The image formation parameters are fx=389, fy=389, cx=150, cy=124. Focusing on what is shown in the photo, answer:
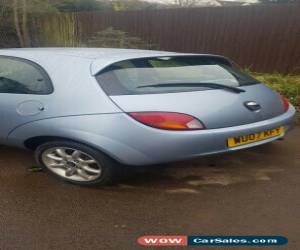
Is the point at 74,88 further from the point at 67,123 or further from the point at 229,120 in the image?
the point at 229,120

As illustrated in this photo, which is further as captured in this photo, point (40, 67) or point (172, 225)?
point (40, 67)

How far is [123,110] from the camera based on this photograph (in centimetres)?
320

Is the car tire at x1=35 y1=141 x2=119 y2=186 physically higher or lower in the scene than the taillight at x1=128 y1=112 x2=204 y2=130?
lower

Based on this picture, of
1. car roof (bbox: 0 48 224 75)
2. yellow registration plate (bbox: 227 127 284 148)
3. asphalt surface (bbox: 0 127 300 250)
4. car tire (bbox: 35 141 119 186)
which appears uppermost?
car roof (bbox: 0 48 224 75)

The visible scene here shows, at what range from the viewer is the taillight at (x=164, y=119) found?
317 cm

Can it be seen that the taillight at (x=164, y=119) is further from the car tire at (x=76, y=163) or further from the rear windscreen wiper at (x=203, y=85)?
the car tire at (x=76, y=163)

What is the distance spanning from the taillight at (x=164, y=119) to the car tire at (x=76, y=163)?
488 mm

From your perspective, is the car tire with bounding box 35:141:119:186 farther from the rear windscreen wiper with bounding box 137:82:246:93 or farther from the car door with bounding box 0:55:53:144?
the rear windscreen wiper with bounding box 137:82:246:93

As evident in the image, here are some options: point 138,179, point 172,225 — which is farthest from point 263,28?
point 172,225

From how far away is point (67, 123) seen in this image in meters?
3.35

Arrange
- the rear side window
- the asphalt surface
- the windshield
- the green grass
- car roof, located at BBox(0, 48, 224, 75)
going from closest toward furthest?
the asphalt surface → the windshield → car roof, located at BBox(0, 48, 224, 75) → the rear side window → the green grass

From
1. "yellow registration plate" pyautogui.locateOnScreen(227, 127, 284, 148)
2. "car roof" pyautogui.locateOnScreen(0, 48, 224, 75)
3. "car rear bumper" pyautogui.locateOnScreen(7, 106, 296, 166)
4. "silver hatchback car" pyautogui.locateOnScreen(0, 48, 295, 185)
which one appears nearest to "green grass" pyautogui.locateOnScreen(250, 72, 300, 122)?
"yellow registration plate" pyautogui.locateOnScreen(227, 127, 284, 148)

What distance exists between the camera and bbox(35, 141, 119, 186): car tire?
3.40 meters

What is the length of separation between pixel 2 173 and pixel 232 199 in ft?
7.53
